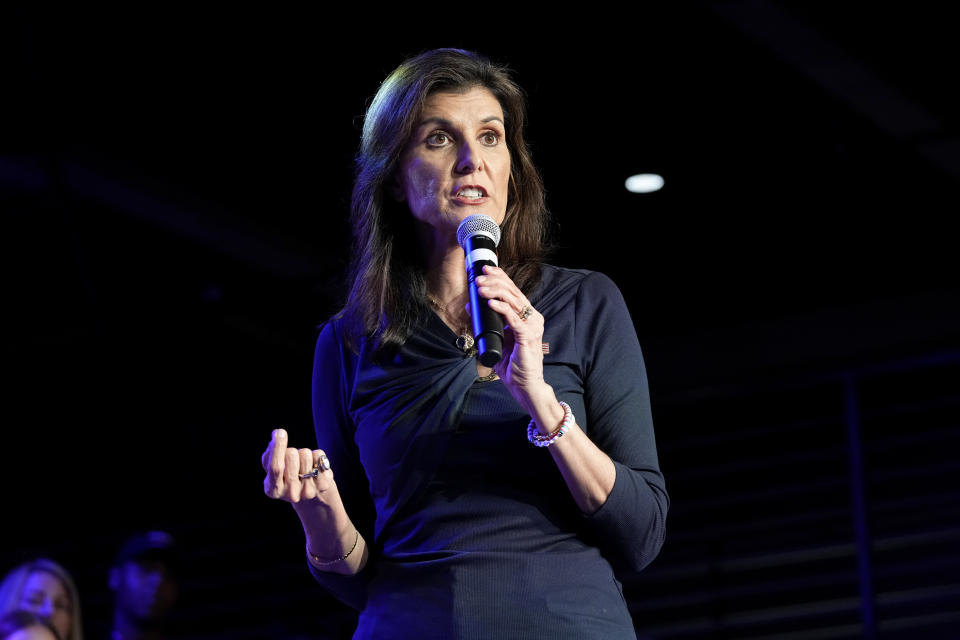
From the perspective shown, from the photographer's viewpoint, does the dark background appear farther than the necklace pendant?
Yes

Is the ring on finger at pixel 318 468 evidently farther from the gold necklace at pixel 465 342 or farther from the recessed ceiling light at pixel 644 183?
the recessed ceiling light at pixel 644 183

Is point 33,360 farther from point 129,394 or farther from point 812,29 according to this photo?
point 812,29

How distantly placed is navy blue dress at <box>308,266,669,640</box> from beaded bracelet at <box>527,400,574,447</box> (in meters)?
0.09

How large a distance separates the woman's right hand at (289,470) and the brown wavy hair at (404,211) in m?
0.26

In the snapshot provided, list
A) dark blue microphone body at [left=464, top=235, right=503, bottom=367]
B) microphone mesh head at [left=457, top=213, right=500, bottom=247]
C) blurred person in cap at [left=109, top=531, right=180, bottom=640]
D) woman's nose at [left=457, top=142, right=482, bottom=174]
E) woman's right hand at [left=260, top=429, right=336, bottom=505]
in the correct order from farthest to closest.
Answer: blurred person in cap at [left=109, top=531, right=180, bottom=640] < woman's nose at [left=457, top=142, right=482, bottom=174] < microphone mesh head at [left=457, top=213, right=500, bottom=247] < woman's right hand at [left=260, top=429, right=336, bottom=505] < dark blue microphone body at [left=464, top=235, right=503, bottom=367]

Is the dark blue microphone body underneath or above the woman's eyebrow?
underneath

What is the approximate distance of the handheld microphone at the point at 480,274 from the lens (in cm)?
132

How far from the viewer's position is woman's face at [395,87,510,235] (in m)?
1.64

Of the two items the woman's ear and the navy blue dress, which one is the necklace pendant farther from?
the woman's ear

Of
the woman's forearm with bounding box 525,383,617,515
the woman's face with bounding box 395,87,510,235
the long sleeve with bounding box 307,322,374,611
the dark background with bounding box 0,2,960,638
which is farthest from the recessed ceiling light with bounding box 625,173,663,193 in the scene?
the woman's forearm with bounding box 525,383,617,515

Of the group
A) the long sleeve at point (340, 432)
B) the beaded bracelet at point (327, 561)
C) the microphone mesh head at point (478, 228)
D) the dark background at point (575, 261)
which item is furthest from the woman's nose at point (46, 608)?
the microphone mesh head at point (478, 228)

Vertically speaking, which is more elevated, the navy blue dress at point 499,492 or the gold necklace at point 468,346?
the gold necklace at point 468,346

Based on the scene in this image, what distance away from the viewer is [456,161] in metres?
1.67

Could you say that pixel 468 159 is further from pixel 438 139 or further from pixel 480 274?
pixel 480 274
